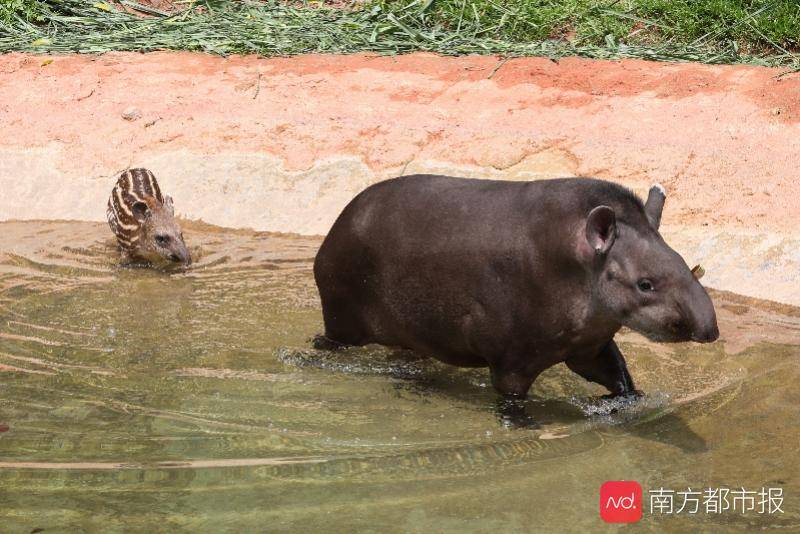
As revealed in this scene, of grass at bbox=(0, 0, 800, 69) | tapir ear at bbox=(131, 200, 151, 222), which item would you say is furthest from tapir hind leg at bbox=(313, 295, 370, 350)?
grass at bbox=(0, 0, 800, 69)

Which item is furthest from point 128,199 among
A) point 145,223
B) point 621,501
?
point 621,501

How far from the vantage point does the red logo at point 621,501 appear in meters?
4.98

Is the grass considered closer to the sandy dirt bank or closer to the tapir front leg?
the sandy dirt bank

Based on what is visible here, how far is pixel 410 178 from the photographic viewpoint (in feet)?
21.8

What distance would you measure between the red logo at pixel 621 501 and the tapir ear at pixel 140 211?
547cm

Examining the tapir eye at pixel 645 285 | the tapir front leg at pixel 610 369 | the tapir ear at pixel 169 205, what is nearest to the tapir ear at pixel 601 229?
the tapir eye at pixel 645 285

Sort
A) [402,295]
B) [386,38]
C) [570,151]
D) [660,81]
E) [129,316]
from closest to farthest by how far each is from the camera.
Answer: [402,295], [129,316], [570,151], [660,81], [386,38]

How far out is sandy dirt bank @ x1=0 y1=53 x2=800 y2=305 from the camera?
9156mm

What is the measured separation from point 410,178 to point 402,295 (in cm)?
67

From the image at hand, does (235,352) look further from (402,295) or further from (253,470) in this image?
(253,470)

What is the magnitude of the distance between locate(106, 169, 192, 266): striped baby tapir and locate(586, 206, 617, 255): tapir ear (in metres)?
4.62

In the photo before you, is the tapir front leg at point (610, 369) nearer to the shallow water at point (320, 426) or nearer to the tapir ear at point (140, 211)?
the shallow water at point (320, 426)

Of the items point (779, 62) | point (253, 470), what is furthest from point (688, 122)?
point (253, 470)

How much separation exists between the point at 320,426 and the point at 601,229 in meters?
1.71
